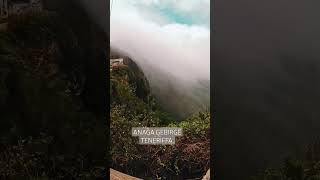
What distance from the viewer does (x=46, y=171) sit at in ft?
17.1

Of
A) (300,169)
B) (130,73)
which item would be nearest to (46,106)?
(130,73)

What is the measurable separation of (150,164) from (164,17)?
56.6 inches

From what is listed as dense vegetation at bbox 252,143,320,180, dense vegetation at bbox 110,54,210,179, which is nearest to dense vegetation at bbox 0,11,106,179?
dense vegetation at bbox 110,54,210,179

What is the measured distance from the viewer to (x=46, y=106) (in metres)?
5.27

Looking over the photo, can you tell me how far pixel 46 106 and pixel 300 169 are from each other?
8.26 ft

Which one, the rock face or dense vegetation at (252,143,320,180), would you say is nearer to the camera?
dense vegetation at (252,143,320,180)

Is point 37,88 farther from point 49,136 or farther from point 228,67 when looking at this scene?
point 228,67

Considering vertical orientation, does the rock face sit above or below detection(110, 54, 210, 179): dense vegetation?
above

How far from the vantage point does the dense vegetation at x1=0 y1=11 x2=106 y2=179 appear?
5.20 meters

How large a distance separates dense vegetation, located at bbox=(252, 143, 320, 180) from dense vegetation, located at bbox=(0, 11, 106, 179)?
1648 mm

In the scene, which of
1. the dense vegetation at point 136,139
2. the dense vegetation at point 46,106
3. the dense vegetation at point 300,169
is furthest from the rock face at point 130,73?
the dense vegetation at point 300,169

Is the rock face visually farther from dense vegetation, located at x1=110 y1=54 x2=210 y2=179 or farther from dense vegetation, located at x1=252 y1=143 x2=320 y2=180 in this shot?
dense vegetation, located at x1=252 y1=143 x2=320 y2=180

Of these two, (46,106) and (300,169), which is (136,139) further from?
(300,169)

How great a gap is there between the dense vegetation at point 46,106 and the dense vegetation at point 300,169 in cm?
165
